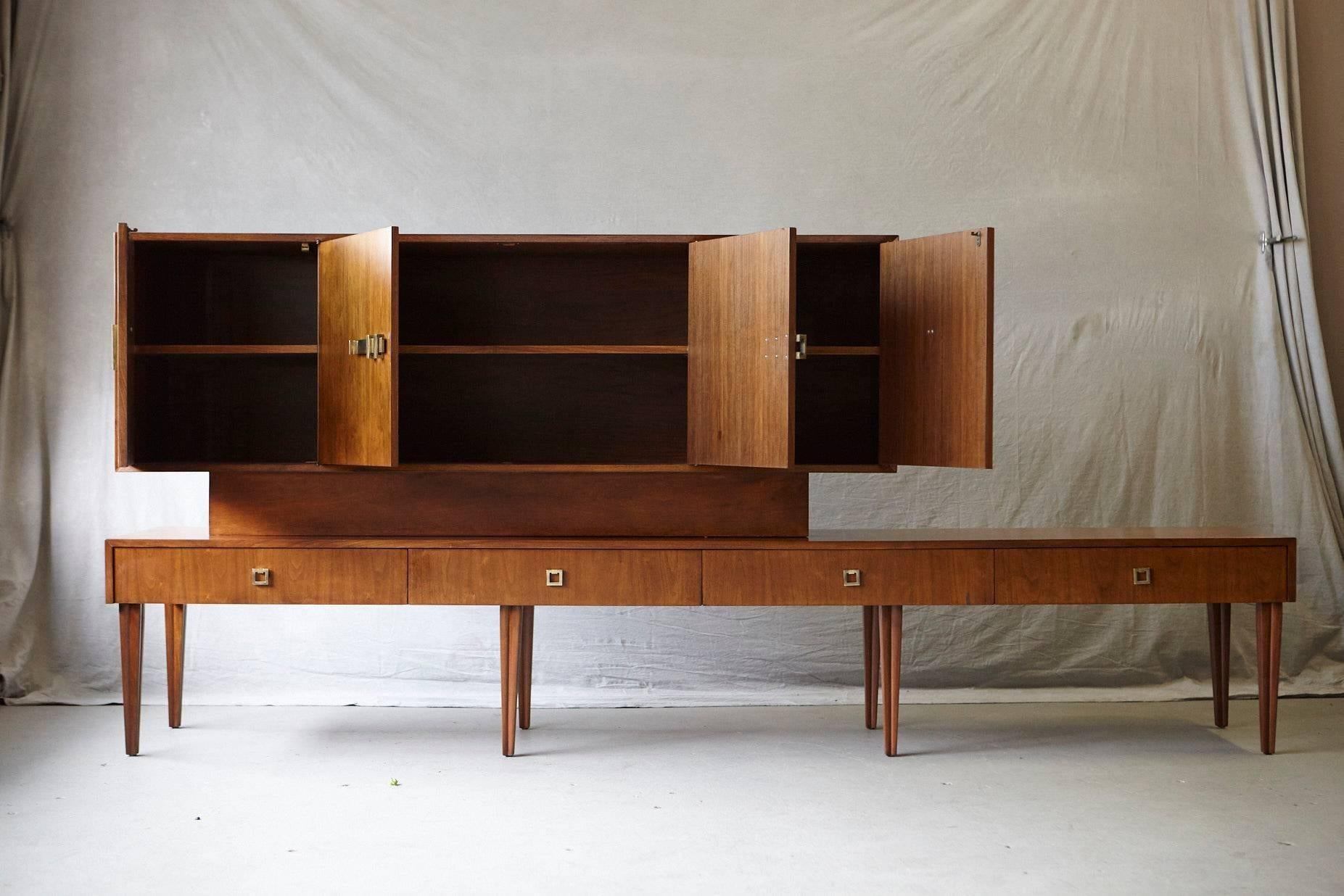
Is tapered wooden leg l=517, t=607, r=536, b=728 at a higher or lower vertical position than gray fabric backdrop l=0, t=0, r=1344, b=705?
lower

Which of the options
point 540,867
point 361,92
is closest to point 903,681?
point 540,867

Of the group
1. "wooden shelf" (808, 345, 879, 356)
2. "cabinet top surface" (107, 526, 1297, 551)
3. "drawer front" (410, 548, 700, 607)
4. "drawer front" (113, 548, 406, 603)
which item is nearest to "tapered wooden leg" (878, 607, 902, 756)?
"cabinet top surface" (107, 526, 1297, 551)

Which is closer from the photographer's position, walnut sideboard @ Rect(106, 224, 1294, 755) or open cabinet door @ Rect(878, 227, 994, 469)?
open cabinet door @ Rect(878, 227, 994, 469)

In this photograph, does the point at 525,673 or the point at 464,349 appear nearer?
the point at 464,349

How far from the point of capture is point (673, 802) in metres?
2.92

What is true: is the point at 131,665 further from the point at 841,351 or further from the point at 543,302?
the point at 841,351

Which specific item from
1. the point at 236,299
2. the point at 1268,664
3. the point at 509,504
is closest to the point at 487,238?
the point at 509,504

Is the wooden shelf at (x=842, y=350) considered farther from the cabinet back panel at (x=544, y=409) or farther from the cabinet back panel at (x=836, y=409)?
the cabinet back panel at (x=544, y=409)

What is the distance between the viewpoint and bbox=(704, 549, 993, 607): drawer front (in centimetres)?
323

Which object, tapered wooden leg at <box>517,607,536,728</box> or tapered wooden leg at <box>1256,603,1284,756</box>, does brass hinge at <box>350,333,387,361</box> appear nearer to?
tapered wooden leg at <box>517,607,536,728</box>

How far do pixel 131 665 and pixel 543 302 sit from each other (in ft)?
5.39

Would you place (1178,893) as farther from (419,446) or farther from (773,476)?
(419,446)

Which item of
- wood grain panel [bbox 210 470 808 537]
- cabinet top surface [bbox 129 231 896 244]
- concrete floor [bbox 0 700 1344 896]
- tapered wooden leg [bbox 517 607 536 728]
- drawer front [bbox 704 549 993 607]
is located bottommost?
concrete floor [bbox 0 700 1344 896]

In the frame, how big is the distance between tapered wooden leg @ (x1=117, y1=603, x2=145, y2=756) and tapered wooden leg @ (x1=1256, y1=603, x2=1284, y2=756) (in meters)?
3.31
